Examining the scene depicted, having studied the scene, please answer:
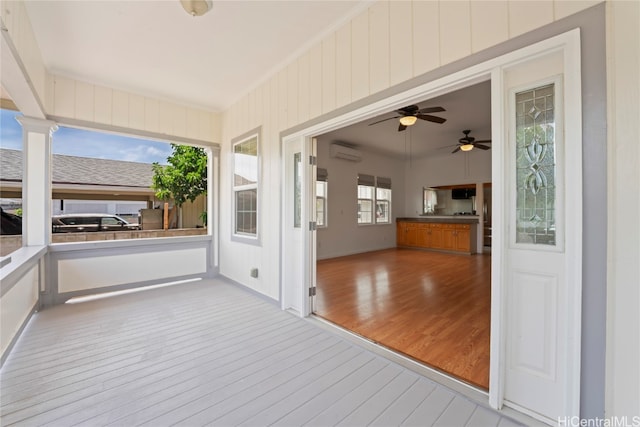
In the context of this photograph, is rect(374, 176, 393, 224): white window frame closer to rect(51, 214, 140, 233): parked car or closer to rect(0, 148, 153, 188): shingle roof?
rect(51, 214, 140, 233): parked car

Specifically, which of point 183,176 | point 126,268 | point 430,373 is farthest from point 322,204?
point 430,373

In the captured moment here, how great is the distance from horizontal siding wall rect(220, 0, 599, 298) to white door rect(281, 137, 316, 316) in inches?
6.4

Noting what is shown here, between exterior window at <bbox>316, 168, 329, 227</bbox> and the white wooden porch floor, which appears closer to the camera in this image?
the white wooden porch floor

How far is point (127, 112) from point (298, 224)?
315 cm

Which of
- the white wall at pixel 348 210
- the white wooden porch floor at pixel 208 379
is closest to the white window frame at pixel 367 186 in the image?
the white wall at pixel 348 210

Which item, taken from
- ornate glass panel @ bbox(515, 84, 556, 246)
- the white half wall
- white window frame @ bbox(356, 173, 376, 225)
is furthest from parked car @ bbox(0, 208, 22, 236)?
white window frame @ bbox(356, 173, 376, 225)

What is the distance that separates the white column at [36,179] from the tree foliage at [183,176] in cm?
279

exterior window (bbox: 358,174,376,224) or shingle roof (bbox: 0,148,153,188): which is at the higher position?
shingle roof (bbox: 0,148,153,188)

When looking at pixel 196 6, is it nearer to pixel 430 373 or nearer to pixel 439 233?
pixel 430 373

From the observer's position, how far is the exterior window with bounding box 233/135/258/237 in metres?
3.99

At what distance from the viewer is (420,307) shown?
3379mm

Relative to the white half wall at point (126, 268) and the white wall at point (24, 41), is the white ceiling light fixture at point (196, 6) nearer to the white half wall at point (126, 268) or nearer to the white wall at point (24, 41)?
the white wall at point (24, 41)

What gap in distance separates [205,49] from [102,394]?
331 centimetres

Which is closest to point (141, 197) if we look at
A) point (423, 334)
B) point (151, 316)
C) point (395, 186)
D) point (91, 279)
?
point (91, 279)
